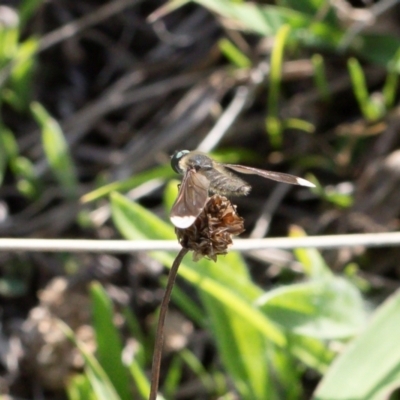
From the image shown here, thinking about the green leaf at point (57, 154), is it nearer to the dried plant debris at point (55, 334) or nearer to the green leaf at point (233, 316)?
Result: the dried plant debris at point (55, 334)

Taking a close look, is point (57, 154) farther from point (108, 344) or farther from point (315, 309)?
point (315, 309)

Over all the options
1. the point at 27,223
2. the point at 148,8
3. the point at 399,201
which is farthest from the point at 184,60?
the point at 399,201

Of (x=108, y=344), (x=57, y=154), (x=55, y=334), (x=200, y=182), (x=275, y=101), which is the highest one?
(x=200, y=182)

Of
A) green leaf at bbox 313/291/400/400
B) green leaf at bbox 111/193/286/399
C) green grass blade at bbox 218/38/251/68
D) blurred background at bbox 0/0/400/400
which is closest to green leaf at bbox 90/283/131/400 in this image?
blurred background at bbox 0/0/400/400

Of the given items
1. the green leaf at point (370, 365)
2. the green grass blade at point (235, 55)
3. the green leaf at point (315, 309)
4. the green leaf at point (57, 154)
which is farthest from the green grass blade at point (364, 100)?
the green leaf at point (57, 154)

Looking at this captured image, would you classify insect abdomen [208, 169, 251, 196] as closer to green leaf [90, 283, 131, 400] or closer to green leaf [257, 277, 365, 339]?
green leaf [257, 277, 365, 339]

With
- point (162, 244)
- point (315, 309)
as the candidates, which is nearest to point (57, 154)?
point (162, 244)
